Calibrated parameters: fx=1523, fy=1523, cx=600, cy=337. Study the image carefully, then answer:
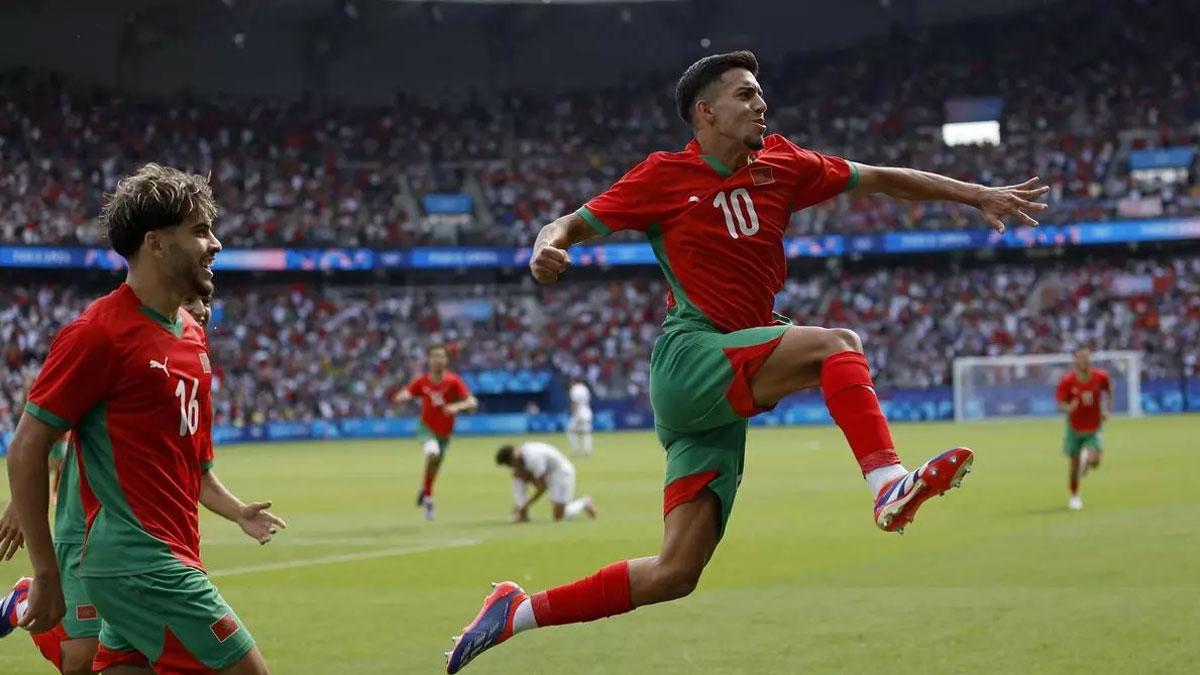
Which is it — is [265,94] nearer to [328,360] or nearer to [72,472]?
[328,360]

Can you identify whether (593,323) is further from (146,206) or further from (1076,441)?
(146,206)

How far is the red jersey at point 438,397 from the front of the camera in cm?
2273

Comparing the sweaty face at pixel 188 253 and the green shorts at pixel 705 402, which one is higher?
the sweaty face at pixel 188 253

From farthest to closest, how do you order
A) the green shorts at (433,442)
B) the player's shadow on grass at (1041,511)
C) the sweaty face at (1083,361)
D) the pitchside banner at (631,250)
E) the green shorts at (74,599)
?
the pitchside banner at (631,250)
the green shorts at (433,442)
the sweaty face at (1083,361)
the player's shadow on grass at (1041,511)
the green shorts at (74,599)

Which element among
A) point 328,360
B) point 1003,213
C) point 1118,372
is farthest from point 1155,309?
point 1003,213

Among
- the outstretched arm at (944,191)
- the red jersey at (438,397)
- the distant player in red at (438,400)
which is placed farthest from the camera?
the red jersey at (438,397)

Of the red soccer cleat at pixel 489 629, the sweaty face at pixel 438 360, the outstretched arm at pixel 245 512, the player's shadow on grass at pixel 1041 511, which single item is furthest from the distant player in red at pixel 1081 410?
the outstretched arm at pixel 245 512

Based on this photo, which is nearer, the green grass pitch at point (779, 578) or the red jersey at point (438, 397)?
the green grass pitch at point (779, 578)

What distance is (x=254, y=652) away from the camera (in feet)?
18.0

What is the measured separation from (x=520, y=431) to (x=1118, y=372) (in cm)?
1999

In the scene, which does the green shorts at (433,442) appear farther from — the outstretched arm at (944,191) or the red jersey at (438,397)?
the outstretched arm at (944,191)

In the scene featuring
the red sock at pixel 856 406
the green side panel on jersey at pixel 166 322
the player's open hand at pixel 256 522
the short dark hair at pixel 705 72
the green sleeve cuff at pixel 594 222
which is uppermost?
the short dark hair at pixel 705 72

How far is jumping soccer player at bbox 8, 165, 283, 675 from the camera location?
518 centimetres

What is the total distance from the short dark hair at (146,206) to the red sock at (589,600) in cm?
260
